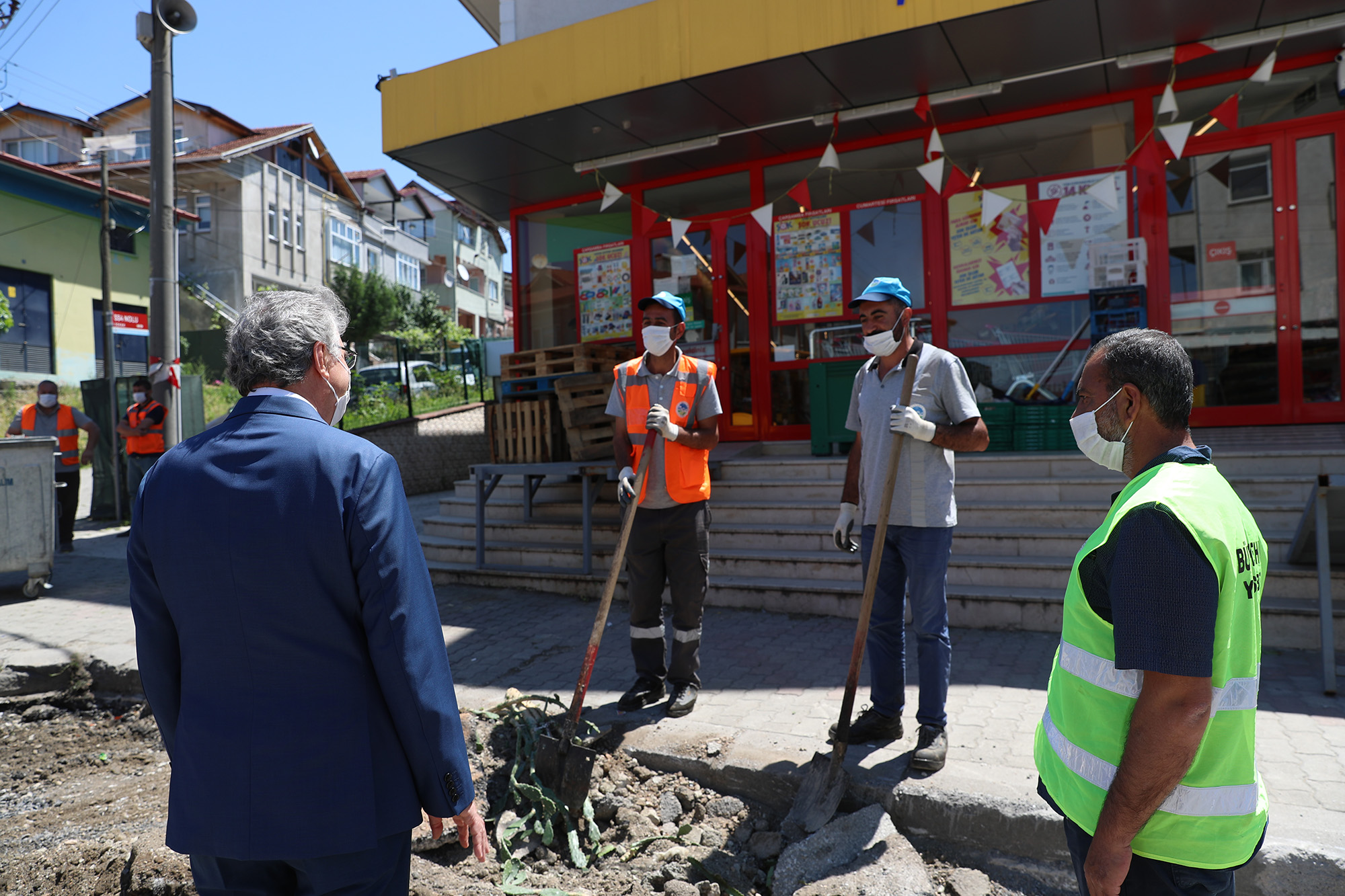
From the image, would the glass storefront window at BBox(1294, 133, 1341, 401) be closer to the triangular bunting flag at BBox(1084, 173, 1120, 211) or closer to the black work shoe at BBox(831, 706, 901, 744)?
the triangular bunting flag at BBox(1084, 173, 1120, 211)

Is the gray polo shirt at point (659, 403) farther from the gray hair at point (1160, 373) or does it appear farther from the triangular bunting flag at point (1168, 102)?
the triangular bunting flag at point (1168, 102)

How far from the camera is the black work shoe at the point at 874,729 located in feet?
12.0

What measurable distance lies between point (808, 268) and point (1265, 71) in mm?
4162

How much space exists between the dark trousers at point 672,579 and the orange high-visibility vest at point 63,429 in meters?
8.93

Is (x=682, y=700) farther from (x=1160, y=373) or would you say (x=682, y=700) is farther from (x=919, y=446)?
(x=1160, y=373)

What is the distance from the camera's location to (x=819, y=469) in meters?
7.53

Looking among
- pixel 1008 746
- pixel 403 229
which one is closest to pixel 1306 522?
pixel 1008 746

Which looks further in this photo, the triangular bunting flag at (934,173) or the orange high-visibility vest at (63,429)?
the orange high-visibility vest at (63,429)

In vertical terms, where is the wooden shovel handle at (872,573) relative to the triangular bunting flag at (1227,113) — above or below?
below

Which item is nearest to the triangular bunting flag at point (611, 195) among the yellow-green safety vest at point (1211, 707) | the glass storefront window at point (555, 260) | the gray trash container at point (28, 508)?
the glass storefront window at point (555, 260)

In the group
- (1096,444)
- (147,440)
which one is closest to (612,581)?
(1096,444)

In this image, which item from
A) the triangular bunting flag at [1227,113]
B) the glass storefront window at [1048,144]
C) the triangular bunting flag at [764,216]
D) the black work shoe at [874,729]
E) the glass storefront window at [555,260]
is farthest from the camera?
the glass storefront window at [555,260]

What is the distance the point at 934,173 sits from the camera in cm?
785

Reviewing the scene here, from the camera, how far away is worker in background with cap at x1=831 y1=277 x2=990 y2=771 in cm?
349
